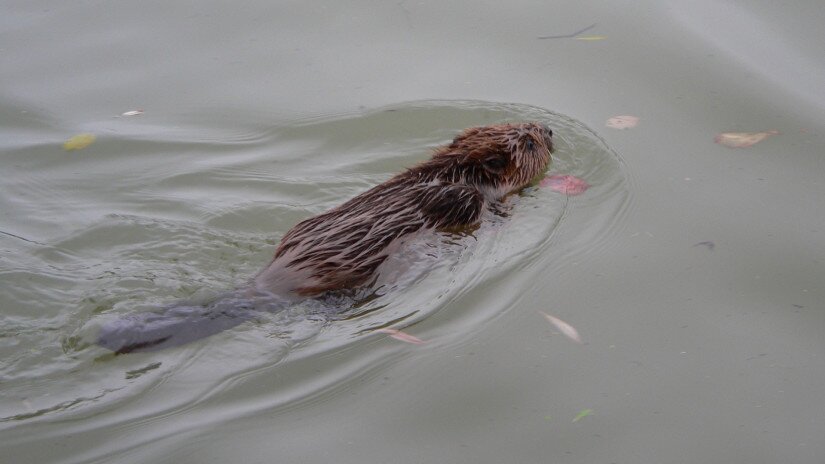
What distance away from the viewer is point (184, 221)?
4.88 m

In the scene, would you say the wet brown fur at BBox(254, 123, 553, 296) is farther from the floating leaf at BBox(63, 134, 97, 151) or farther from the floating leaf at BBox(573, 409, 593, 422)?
the floating leaf at BBox(63, 134, 97, 151)

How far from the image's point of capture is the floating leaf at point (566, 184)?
5.00 meters

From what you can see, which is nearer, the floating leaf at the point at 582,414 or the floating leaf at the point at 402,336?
the floating leaf at the point at 582,414

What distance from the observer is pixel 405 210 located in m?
4.34

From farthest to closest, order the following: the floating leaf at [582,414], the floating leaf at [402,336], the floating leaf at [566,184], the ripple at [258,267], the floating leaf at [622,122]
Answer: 1. the floating leaf at [622,122]
2. the floating leaf at [566,184]
3. the floating leaf at [402,336]
4. the ripple at [258,267]
5. the floating leaf at [582,414]

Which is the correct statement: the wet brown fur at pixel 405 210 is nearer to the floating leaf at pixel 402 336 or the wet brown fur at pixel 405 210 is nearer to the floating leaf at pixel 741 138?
the floating leaf at pixel 402 336

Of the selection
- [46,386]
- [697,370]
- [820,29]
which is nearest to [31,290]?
[46,386]

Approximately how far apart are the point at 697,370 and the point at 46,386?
98.8 inches

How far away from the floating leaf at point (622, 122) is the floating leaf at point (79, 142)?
297cm

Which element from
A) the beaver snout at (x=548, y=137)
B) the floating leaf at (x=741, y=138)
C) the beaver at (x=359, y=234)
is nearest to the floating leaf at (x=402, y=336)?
the beaver at (x=359, y=234)

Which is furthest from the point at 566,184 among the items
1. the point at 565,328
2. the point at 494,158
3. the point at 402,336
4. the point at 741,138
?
the point at 402,336

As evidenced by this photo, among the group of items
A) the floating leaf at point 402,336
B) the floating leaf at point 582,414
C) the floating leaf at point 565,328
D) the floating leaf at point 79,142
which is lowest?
the floating leaf at point 582,414

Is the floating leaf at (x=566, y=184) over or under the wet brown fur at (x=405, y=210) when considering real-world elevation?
under

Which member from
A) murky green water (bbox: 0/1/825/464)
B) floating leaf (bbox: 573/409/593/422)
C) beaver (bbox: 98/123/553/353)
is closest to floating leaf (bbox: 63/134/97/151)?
murky green water (bbox: 0/1/825/464)
